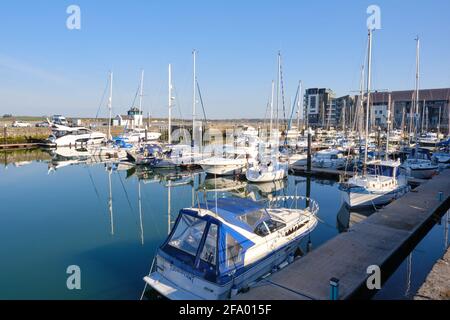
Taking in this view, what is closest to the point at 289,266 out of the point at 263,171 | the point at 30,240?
the point at 30,240

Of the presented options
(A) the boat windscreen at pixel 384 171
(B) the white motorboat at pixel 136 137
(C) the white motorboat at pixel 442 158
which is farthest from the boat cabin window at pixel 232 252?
(B) the white motorboat at pixel 136 137

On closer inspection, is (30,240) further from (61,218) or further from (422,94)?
(422,94)

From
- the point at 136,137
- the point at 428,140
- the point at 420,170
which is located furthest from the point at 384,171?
the point at 136,137

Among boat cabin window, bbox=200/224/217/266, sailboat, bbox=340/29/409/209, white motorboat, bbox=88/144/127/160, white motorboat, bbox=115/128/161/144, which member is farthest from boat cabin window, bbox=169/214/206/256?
white motorboat, bbox=115/128/161/144

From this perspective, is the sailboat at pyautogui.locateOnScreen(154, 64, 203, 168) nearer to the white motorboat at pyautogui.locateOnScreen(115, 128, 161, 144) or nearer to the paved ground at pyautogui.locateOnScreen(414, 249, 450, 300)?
the white motorboat at pyautogui.locateOnScreen(115, 128, 161, 144)

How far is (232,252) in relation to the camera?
30.5 ft

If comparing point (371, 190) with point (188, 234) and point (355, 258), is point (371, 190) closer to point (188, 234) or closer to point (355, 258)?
point (355, 258)

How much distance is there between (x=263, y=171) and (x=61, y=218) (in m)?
15.9

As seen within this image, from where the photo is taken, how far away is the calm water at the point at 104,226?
36.5 ft

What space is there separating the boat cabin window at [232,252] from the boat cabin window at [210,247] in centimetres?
36

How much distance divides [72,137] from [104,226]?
4727cm

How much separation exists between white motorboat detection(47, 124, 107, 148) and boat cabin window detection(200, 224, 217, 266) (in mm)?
53167

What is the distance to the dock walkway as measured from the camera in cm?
830
